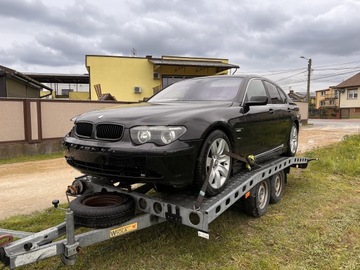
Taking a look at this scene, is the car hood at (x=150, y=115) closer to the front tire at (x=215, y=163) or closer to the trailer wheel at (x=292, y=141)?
the front tire at (x=215, y=163)

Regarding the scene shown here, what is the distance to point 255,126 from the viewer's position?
14.0 feet

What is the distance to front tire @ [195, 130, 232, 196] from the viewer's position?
3.12 m

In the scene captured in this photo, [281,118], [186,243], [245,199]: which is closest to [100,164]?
[186,243]

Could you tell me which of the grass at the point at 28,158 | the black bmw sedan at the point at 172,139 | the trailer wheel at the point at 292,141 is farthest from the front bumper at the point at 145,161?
the grass at the point at 28,158

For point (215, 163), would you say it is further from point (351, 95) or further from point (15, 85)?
point (351, 95)

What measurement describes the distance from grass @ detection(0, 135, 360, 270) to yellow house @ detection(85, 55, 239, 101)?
18.5m

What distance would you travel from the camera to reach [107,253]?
3.26 metres

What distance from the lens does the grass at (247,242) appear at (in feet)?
10.1

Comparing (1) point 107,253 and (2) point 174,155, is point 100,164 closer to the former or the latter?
(2) point 174,155

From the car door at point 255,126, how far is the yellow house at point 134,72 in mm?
18013

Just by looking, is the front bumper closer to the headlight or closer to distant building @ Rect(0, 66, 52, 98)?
the headlight

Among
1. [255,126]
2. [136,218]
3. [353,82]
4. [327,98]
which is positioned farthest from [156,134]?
[327,98]

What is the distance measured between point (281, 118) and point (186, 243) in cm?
282

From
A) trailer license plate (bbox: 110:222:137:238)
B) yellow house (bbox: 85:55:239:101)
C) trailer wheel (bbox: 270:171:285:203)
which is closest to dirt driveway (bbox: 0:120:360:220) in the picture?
trailer license plate (bbox: 110:222:137:238)
